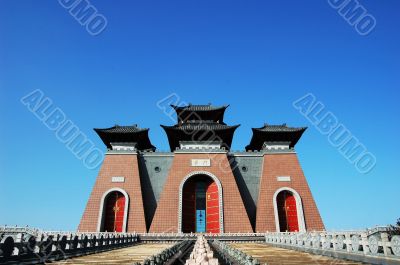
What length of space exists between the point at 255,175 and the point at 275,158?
2.47 metres

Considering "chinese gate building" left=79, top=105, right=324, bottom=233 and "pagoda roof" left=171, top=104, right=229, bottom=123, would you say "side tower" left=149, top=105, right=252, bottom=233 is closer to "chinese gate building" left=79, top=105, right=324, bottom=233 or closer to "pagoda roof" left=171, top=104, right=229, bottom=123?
"chinese gate building" left=79, top=105, right=324, bottom=233

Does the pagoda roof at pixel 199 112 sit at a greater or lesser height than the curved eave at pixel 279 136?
greater

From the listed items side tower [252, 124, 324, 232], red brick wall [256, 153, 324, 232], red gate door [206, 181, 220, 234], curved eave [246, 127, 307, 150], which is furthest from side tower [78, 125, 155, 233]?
curved eave [246, 127, 307, 150]

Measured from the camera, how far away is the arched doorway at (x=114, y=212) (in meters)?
22.1

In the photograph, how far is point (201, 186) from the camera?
24.5 m

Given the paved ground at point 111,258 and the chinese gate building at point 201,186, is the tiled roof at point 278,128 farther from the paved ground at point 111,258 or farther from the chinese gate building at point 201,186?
the paved ground at point 111,258

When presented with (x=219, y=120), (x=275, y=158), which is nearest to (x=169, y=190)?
(x=275, y=158)

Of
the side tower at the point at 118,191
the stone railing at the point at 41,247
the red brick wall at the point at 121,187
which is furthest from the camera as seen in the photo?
the side tower at the point at 118,191

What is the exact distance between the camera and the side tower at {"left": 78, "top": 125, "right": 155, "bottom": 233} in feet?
71.2

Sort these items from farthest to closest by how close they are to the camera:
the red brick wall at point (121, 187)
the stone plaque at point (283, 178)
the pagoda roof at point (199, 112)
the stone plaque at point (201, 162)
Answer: the pagoda roof at point (199, 112) < the stone plaque at point (201, 162) < the stone plaque at point (283, 178) < the red brick wall at point (121, 187)

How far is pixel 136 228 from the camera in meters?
21.3

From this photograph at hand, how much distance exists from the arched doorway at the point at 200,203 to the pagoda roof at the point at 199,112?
908 cm

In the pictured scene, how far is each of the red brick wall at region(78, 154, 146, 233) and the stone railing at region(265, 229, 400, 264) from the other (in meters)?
14.0

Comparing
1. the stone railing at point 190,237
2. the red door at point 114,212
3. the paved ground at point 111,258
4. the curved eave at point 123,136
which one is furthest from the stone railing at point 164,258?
the curved eave at point 123,136
